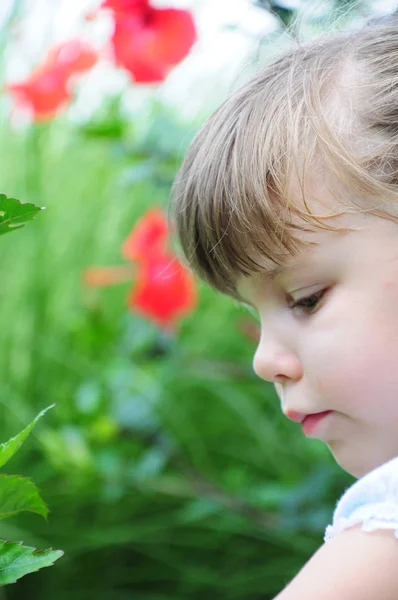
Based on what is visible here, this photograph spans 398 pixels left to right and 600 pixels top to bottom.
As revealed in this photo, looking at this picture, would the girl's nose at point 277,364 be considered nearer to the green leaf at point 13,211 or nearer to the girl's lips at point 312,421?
the girl's lips at point 312,421

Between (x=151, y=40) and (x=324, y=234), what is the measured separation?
27.9 inches

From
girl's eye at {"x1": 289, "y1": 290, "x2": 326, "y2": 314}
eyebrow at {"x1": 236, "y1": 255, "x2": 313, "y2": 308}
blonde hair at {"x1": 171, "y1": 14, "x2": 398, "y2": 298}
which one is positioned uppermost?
blonde hair at {"x1": 171, "y1": 14, "x2": 398, "y2": 298}

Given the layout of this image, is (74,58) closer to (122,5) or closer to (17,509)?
(122,5)

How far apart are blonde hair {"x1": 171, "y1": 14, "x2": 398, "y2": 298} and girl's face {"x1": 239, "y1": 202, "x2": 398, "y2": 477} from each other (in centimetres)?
2

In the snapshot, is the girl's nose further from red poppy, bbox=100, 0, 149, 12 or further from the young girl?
red poppy, bbox=100, 0, 149, 12

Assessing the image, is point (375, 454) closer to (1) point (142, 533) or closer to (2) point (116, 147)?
(2) point (116, 147)

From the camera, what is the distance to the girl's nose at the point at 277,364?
32.1 inches

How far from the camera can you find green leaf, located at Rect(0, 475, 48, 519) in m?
0.53

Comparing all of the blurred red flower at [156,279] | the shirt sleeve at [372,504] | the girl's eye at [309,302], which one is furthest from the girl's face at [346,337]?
the blurred red flower at [156,279]

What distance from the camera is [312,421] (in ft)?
2.75

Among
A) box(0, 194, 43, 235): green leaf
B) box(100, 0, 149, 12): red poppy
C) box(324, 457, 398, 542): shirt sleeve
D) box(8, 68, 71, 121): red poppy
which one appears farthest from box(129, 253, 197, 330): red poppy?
box(0, 194, 43, 235): green leaf

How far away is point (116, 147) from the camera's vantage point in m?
1.52

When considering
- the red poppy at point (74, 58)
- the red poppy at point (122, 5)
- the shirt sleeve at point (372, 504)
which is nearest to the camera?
the shirt sleeve at point (372, 504)

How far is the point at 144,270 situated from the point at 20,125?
759 mm
